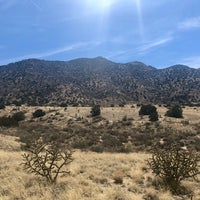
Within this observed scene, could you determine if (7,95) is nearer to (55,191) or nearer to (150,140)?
(150,140)

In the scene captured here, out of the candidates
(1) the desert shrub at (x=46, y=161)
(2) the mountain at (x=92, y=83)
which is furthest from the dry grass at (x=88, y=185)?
(2) the mountain at (x=92, y=83)

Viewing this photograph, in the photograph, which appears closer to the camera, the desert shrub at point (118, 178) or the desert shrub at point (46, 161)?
the desert shrub at point (46, 161)

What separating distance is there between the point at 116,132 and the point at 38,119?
20077mm

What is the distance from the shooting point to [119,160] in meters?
18.2

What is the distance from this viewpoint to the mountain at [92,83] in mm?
→ 105938

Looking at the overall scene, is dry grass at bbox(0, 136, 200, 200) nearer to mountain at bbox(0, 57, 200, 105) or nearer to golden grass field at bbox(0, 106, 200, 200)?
golden grass field at bbox(0, 106, 200, 200)

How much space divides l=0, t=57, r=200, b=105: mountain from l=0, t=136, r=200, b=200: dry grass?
78.1m

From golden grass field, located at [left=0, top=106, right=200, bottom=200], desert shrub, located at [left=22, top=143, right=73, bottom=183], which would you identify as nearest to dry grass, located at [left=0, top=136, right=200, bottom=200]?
golden grass field, located at [left=0, top=106, right=200, bottom=200]

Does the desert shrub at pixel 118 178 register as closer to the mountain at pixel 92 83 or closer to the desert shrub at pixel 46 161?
the desert shrub at pixel 46 161

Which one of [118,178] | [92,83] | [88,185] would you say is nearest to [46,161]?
[88,185]

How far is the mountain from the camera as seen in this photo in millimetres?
105938

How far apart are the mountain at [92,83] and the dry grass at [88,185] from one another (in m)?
78.1

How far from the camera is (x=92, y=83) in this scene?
434 feet

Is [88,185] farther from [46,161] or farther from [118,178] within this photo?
[46,161]
